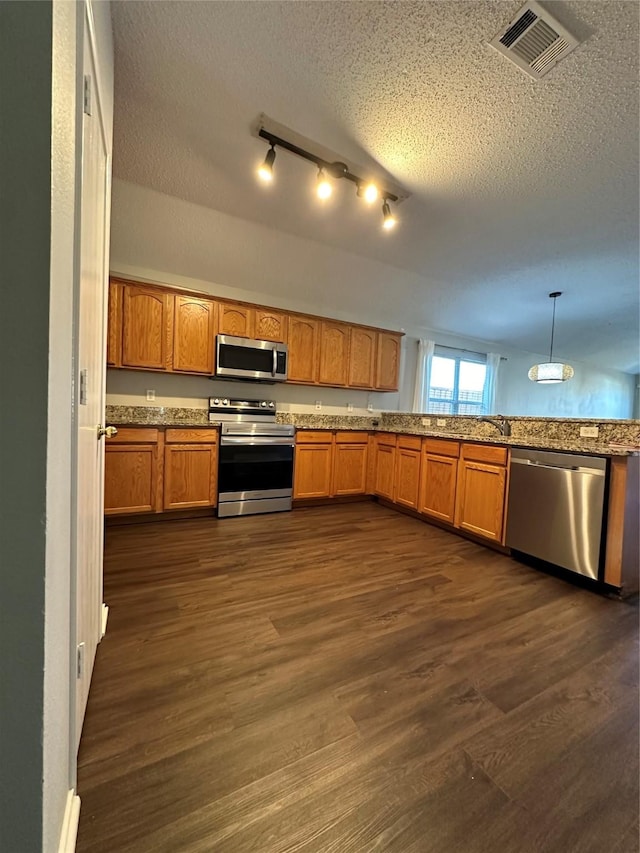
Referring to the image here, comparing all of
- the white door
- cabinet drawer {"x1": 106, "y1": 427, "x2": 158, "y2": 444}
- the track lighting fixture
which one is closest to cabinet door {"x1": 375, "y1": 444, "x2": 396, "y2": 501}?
the track lighting fixture

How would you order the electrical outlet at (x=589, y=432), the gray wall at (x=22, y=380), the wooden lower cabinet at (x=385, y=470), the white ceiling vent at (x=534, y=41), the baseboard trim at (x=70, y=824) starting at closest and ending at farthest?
the gray wall at (x=22, y=380) → the baseboard trim at (x=70, y=824) → the white ceiling vent at (x=534, y=41) → the electrical outlet at (x=589, y=432) → the wooden lower cabinet at (x=385, y=470)

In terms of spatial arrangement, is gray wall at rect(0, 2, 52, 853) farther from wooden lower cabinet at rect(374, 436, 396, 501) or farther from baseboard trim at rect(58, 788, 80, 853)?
wooden lower cabinet at rect(374, 436, 396, 501)

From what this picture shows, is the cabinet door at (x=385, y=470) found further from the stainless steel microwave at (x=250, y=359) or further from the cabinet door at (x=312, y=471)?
the stainless steel microwave at (x=250, y=359)

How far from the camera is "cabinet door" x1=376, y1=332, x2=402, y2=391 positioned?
438 cm

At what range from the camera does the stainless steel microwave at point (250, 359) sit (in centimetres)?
340

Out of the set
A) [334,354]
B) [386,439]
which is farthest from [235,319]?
[386,439]

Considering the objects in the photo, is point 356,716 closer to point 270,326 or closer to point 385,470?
point 385,470

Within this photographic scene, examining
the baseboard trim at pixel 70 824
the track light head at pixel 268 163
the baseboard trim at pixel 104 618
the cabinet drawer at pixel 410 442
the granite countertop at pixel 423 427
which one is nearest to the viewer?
the baseboard trim at pixel 70 824

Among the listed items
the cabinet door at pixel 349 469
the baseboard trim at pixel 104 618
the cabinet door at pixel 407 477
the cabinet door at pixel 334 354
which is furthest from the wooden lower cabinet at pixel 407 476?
the baseboard trim at pixel 104 618

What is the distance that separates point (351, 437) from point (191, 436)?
1.79m

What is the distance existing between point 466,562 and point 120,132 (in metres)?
3.75

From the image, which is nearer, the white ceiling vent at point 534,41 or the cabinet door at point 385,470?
the white ceiling vent at point 534,41

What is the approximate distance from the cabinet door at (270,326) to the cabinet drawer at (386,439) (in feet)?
5.16

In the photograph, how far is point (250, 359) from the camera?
3.54 m
